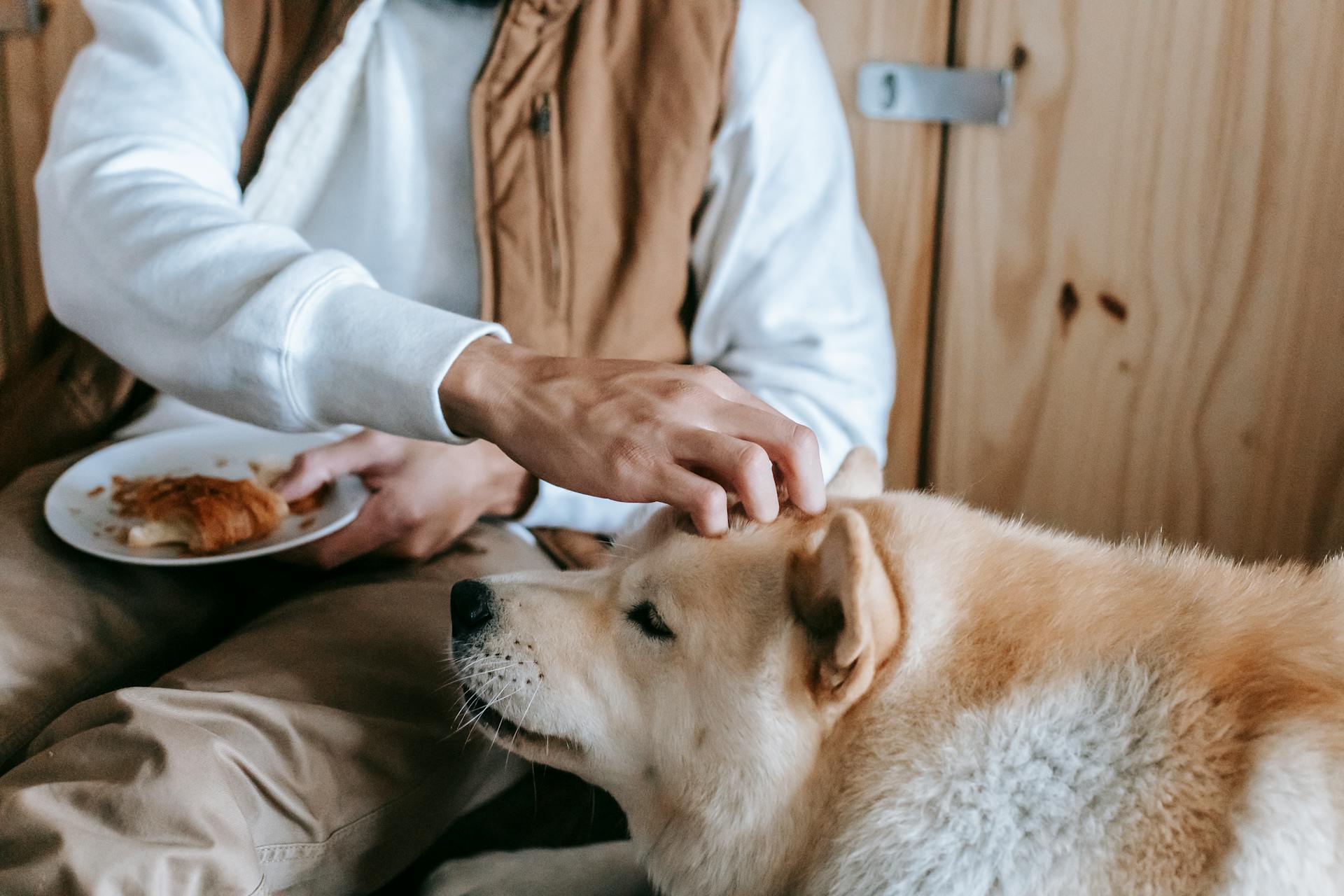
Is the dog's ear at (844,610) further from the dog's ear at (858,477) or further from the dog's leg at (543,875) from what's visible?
the dog's leg at (543,875)

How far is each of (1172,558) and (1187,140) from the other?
86 cm

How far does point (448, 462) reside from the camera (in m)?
1.24

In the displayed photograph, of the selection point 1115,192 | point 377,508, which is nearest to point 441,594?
point 377,508

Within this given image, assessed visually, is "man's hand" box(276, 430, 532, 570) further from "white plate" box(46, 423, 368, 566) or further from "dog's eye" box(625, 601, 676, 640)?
"dog's eye" box(625, 601, 676, 640)

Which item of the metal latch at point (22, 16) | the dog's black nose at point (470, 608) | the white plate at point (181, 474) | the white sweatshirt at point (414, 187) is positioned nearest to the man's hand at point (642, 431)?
the dog's black nose at point (470, 608)

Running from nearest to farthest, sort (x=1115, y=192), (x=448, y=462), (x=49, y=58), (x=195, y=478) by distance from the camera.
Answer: (x=195, y=478), (x=448, y=462), (x=1115, y=192), (x=49, y=58)

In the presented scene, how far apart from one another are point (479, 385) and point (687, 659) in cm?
30

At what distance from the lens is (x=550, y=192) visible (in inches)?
50.1

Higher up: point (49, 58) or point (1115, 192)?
point (49, 58)

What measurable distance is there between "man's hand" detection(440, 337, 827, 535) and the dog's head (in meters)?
0.05

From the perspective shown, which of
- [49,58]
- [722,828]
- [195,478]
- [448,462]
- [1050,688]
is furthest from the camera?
[49,58]

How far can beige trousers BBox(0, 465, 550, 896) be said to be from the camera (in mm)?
760

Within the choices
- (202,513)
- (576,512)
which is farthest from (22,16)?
(576,512)

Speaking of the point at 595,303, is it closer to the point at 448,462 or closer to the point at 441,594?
the point at 448,462
